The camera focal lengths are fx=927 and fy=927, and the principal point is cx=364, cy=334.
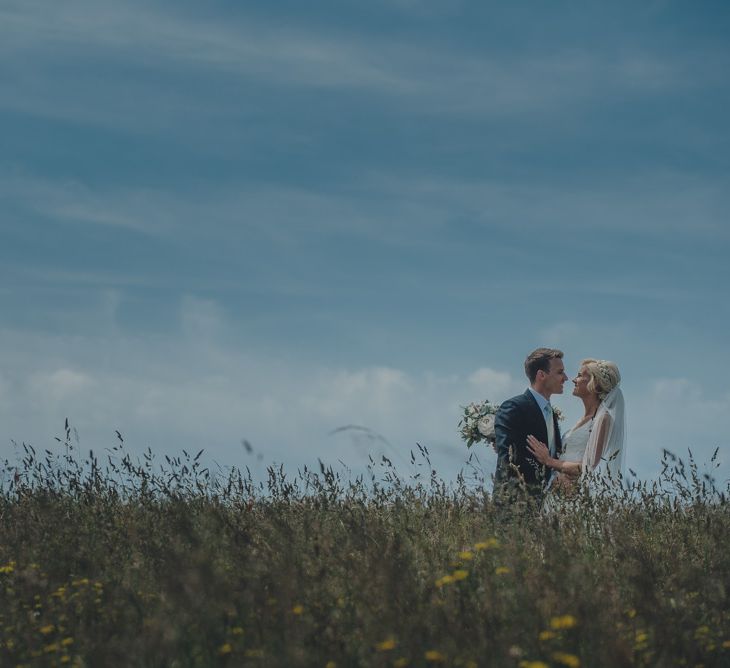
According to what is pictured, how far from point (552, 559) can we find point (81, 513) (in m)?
4.57

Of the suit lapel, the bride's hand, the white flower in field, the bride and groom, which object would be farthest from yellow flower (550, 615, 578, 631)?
the white flower in field

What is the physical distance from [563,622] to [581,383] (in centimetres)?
562

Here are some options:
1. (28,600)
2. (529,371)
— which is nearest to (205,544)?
(28,600)

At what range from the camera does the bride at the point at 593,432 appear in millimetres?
8969

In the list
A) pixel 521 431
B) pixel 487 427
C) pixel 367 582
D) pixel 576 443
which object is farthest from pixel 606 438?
pixel 367 582

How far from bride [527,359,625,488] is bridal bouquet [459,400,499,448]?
1.34 meters

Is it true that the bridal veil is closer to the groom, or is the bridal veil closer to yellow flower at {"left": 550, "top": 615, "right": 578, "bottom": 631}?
the groom

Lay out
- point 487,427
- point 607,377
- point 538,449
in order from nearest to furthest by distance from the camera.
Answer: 1. point 538,449
2. point 607,377
3. point 487,427

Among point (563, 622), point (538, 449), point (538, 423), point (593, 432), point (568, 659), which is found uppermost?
point (538, 423)

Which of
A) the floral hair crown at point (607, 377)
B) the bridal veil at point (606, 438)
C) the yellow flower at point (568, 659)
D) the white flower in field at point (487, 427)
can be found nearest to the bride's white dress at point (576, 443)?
the bridal veil at point (606, 438)

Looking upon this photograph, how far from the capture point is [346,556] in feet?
18.3

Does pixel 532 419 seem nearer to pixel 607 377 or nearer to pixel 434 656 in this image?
pixel 607 377

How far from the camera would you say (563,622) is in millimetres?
4223

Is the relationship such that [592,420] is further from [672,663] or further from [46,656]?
[46,656]
